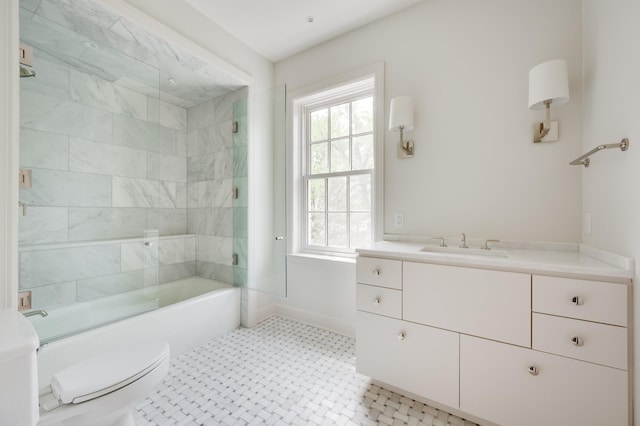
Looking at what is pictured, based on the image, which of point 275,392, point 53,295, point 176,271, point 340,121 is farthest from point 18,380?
point 340,121

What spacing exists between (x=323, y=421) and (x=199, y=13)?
2945mm

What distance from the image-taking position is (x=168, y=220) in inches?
119

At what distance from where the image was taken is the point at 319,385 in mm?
1659

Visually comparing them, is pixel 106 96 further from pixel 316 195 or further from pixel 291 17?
pixel 316 195

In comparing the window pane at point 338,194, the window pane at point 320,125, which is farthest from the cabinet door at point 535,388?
the window pane at point 320,125

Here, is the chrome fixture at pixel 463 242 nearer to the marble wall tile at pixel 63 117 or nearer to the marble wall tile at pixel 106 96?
the marble wall tile at pixel 106 96

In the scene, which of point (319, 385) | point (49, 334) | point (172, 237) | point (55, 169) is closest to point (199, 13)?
point (55, 169)

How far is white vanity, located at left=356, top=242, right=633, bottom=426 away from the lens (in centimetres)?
106

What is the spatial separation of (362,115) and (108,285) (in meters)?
2.70

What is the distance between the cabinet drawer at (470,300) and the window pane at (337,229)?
104 cm

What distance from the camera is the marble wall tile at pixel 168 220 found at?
2838 mm

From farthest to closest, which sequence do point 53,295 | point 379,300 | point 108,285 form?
point 108,285 < point 53,295 < point 379,300

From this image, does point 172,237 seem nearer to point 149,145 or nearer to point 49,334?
point 149,145

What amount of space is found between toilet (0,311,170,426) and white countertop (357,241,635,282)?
1282mm
